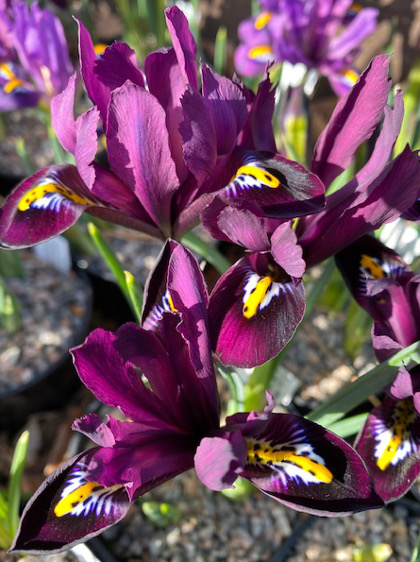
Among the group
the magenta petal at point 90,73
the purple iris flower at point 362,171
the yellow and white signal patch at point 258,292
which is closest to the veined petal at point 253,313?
the yellow and white signal patch at point 258,292

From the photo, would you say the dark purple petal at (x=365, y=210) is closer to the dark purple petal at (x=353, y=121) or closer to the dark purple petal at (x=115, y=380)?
the dark purple petal at (x=353, y=121)

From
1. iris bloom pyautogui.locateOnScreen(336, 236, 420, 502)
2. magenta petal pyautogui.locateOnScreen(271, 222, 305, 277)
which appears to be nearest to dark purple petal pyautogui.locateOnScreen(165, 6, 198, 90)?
magenta petal pyautogui.locateOnScreen(271, 222, 305, 277)

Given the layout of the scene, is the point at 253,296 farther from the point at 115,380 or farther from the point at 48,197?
the point at 48,197

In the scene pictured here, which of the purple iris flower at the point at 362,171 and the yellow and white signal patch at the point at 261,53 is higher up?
the purple iris flower at the point at 362,171

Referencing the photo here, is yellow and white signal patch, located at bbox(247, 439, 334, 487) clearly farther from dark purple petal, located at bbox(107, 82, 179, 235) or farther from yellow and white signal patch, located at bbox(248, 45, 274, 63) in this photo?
yellow and white signal patch, located at bbox(248, 45, 274, 63)

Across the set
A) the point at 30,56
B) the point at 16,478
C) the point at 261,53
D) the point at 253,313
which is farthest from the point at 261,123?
the point at 261,53

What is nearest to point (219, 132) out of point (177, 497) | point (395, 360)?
point (395, 360)
